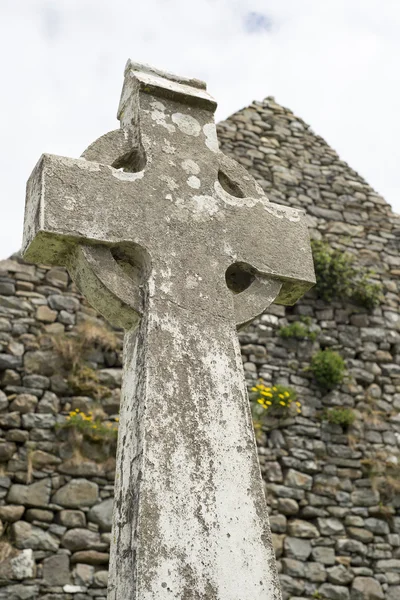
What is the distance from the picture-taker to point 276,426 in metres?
9.42

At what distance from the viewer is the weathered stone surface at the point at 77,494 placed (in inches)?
300

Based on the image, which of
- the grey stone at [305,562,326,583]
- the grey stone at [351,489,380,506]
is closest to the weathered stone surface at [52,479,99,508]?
the grey stone at [305,562,326,583]

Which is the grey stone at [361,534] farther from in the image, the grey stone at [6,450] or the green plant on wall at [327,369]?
the grey stone at [6,450]

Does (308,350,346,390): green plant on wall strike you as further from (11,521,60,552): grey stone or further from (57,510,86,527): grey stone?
(11,521,60,552): grey stone

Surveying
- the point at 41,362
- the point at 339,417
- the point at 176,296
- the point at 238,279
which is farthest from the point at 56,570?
the point at 176,296

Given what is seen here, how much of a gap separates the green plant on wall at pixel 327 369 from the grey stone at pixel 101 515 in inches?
137

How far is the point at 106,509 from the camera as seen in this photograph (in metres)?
7.78

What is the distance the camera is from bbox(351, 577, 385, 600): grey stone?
28.2ft

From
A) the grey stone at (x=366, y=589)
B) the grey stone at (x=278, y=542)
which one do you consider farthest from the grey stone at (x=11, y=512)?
the grey stone at (x=366, y=589)

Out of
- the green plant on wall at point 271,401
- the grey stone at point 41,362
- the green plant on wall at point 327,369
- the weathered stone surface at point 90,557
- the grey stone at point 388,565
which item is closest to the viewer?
the weathered stone surface at point 90,557

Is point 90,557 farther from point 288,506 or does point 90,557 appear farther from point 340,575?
point 340,575

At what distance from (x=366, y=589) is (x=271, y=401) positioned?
7.96 feet

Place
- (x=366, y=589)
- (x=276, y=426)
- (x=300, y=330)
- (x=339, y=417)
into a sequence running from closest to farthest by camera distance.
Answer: (x=366, y=589) < (x=276, y=426) < (x=339, y=417) < (x=300, y=330)

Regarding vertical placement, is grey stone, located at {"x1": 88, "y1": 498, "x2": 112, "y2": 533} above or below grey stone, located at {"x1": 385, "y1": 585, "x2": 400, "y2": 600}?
above
